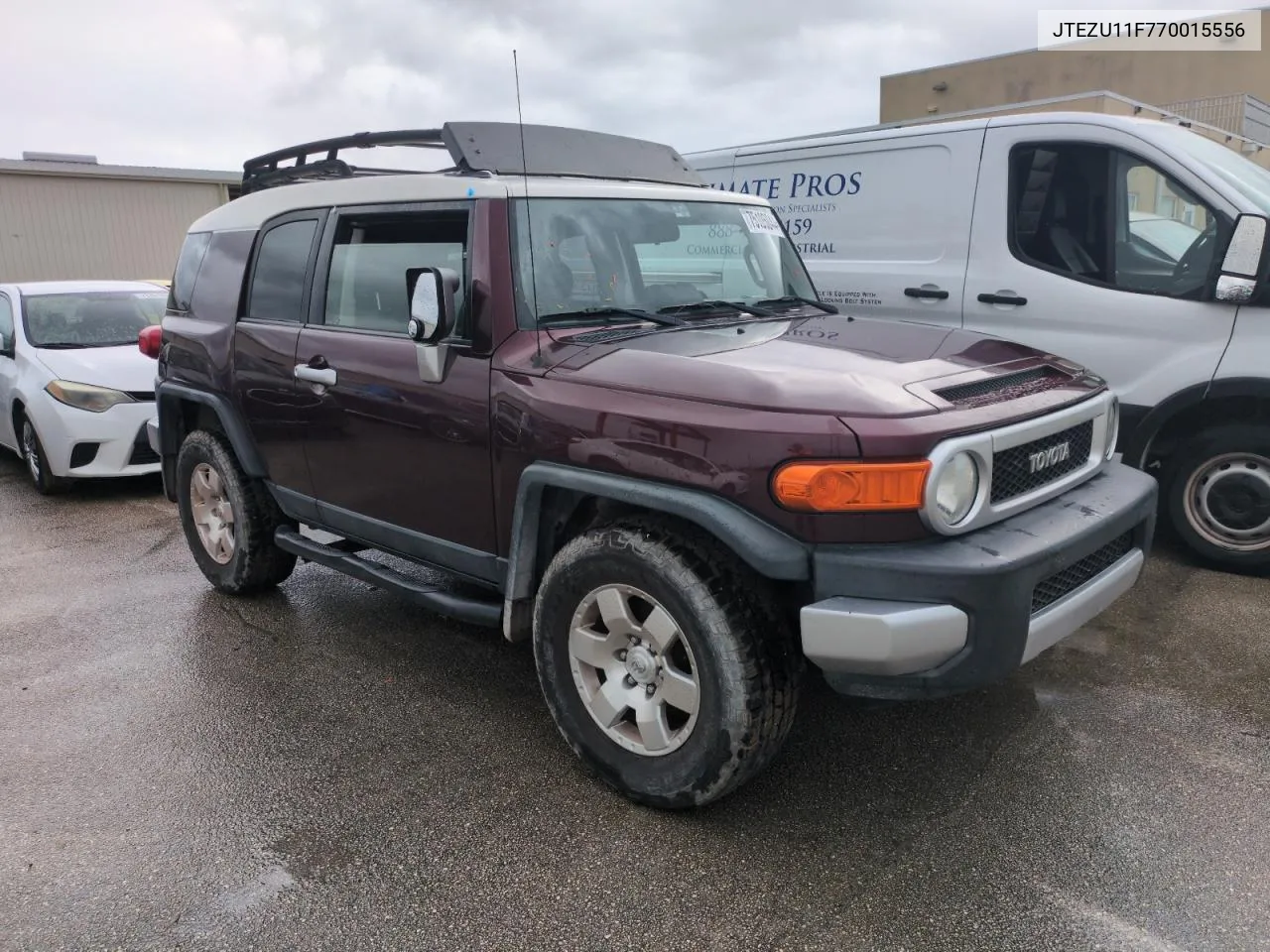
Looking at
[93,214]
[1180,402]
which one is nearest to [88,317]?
[1180,402]

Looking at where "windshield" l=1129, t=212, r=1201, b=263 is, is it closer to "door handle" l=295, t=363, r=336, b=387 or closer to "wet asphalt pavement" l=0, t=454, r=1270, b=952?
"wet asphalt pavement" l=0, t=454, r=1270, b=952

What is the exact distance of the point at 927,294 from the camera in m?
5.46

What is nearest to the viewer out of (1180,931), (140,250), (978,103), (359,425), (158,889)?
(1180,931)

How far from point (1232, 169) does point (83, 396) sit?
7253mm

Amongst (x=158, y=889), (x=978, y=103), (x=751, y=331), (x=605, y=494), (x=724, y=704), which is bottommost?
(x=158, y=889)

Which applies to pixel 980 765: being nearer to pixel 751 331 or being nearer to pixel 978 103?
pixel 751 331

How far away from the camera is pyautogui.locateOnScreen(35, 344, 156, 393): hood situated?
6.71 meters

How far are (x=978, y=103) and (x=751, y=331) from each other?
86.7 ft

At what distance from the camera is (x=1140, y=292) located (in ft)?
15.4

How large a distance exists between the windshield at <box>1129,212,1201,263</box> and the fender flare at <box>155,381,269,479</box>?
4459mm

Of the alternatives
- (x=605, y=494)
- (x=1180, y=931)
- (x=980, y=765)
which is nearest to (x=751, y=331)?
(x=605, y=494)

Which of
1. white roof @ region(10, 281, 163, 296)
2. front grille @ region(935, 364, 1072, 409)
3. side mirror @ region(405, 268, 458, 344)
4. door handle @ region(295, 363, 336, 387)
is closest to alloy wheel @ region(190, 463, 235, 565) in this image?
door handle @ region(295, 363, 336, 387)

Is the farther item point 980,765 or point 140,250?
point 140,250

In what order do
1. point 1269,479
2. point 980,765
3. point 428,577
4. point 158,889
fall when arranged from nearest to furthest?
point 158,889, point 980,765, point 1269,479, point 428,577
